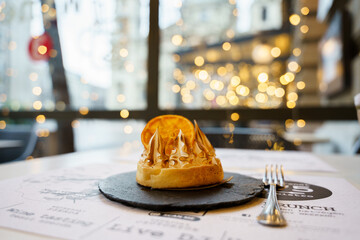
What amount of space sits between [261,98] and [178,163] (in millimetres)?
2406

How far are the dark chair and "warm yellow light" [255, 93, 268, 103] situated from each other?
245 centimetres

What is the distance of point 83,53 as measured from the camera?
10.8 feet

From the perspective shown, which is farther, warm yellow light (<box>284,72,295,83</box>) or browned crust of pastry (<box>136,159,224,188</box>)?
warm yellow light (<box>284,72,295,83</box>)

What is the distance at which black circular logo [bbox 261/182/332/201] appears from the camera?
0.69 m

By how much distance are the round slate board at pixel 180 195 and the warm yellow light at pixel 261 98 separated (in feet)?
7.38

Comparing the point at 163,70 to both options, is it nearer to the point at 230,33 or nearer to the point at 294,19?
the point at 230,33

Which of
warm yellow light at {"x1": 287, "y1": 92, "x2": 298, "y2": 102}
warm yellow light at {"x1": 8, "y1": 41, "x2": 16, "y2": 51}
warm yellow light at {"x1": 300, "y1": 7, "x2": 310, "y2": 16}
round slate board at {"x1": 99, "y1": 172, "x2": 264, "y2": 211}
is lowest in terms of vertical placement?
round slate board at {"x1": 99, "y1": 172, "x2": 264, "y2": 211}

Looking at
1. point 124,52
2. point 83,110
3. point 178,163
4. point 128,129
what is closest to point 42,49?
point 83,110

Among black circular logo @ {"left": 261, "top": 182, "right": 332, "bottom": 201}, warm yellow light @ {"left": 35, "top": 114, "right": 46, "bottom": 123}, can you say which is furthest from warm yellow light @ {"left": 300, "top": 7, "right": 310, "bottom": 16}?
warm yellow light @ {"left": 35, "top": 114, "right": 46, "bottom": 123}

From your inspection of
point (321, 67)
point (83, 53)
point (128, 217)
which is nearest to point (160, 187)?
point (128, 217)

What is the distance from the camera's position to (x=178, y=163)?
0.74 meters

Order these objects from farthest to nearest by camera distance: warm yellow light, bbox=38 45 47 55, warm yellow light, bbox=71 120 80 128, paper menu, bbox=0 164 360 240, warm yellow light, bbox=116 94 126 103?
warm yellow light, bbox=38 45 47 55 → warm yellow light, bbox=71 120 80 128 → warm yellow light, bbox=116 94 126 103 → paper menu, bbox=0 164 360 240

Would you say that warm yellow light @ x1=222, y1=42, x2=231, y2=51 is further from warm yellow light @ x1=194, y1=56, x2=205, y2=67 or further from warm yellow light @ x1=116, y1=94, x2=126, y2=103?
warm yellow light @ x1=116, y1=94, x2=126, y2=103

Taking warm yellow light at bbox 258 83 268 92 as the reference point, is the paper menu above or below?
below
